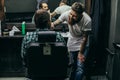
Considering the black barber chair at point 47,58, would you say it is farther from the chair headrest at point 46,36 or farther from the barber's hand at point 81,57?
the barber's hand at point 81,57

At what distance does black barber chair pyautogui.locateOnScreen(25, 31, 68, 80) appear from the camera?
2766 millimetres

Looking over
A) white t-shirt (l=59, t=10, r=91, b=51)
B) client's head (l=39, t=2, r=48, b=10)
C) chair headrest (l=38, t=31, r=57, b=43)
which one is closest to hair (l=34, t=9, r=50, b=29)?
chair headrest (l=38, t=31, r=57, b=43)

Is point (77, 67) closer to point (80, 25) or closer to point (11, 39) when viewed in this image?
point (80, 25)

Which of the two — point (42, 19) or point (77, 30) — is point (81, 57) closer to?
point (77, 30)

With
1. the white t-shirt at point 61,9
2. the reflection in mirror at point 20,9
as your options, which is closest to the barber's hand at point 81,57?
the white t-shirt at point 61,9

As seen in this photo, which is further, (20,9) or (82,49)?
(20,9)

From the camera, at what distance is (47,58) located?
2.82m

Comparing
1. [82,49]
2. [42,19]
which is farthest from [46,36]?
[82,49]

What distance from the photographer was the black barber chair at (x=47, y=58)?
2.77 m

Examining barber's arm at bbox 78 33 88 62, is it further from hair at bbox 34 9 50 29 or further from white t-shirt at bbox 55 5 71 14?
white t-shirt at bbox 55 5 71 14

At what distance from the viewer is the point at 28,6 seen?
4738 millimetres

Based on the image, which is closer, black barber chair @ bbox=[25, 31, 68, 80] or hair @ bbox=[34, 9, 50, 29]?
black barber chair @ bbox=[25, 31, 68, 80]

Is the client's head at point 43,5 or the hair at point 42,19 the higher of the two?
the client's head at point 43,5

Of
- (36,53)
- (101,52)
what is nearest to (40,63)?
(36,53)
